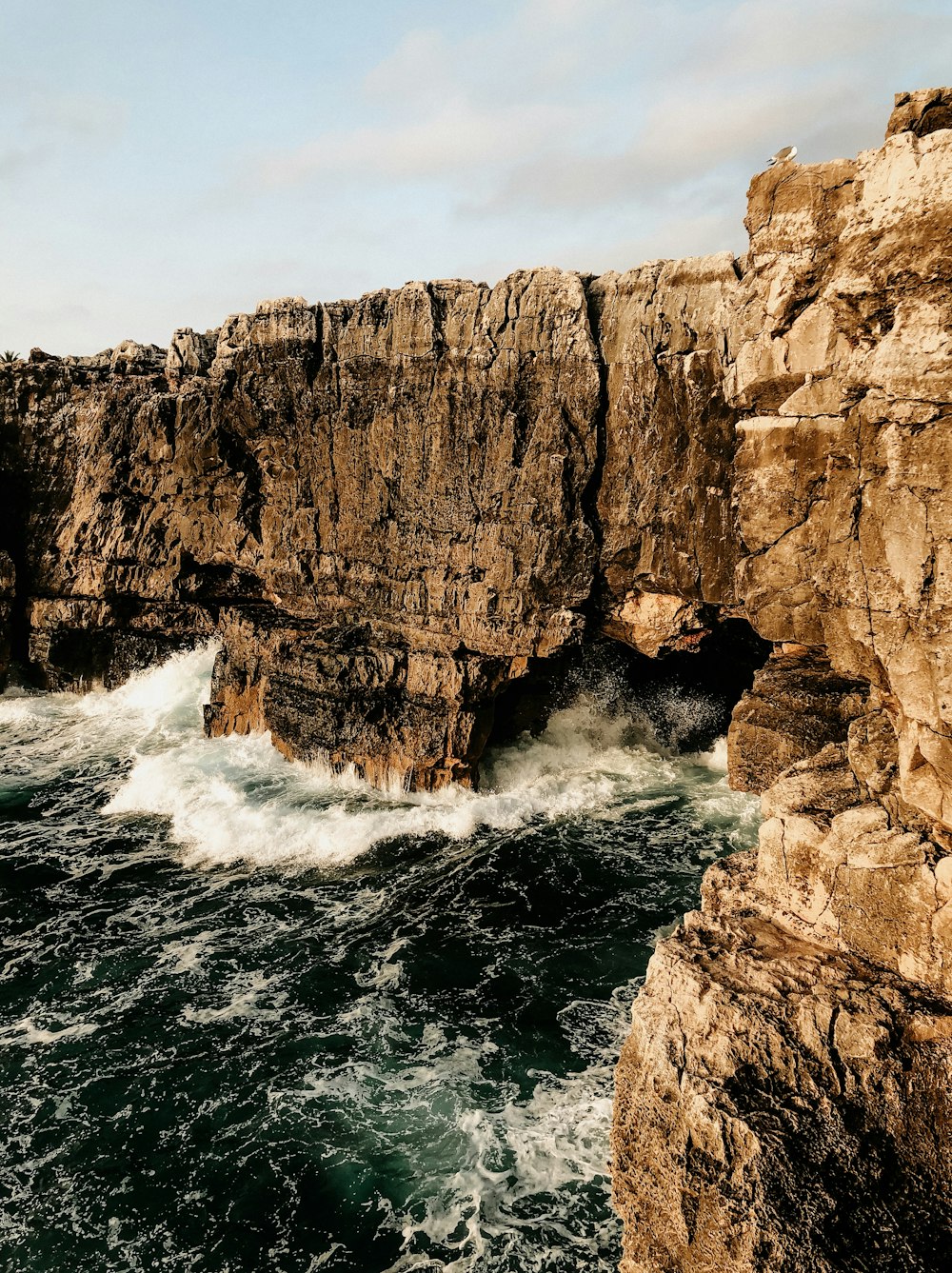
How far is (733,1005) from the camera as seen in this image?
295 inches

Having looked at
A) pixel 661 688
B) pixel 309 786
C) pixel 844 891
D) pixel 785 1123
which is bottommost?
pixel 309 786

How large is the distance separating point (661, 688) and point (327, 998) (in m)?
15.6

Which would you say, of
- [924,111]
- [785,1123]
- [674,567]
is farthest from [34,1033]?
[924,111]

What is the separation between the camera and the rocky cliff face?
7105mm

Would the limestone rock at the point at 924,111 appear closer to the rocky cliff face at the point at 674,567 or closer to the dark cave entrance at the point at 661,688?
the rocky cliff face at the point at 674,567

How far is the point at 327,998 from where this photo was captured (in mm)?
14258

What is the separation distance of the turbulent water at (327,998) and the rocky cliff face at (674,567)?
2885 millimetres

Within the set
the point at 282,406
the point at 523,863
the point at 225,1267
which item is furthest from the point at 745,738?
the point at 282,406

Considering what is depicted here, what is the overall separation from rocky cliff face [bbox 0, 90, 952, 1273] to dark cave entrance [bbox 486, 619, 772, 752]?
2.34m

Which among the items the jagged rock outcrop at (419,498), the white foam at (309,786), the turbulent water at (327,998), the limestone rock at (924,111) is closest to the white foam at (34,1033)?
the turbulent water at (327,998)

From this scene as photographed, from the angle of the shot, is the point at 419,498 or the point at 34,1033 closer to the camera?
the point at 34,1033

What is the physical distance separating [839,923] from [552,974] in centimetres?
765

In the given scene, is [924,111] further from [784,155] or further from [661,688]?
[661,688]

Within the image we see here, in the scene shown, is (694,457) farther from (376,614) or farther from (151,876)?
(151,876)
